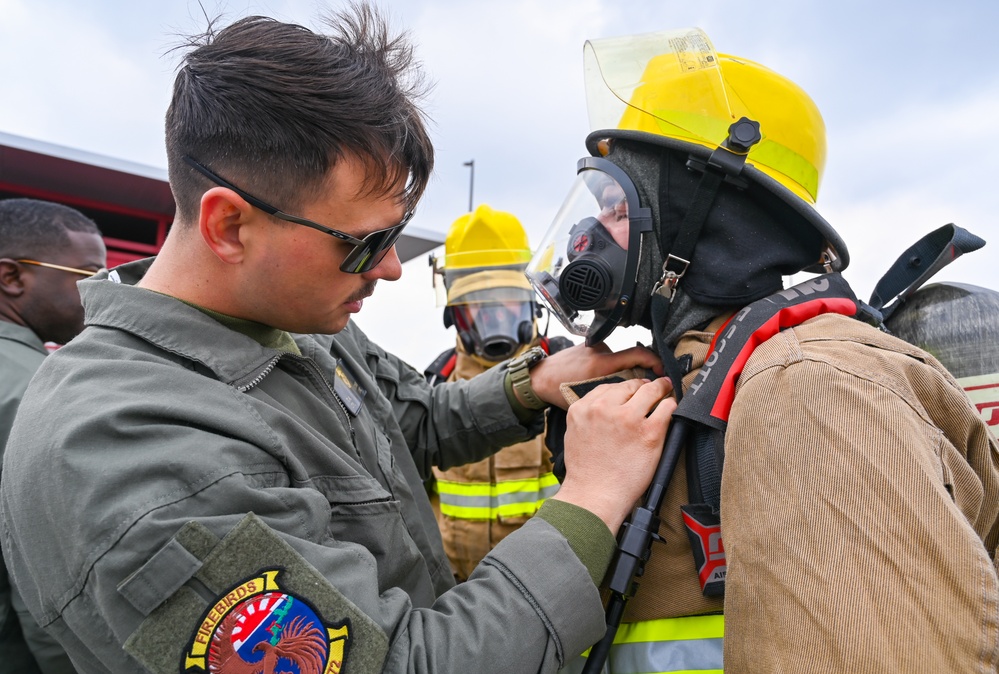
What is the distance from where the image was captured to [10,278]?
295cm

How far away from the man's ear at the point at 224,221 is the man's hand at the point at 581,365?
100cm

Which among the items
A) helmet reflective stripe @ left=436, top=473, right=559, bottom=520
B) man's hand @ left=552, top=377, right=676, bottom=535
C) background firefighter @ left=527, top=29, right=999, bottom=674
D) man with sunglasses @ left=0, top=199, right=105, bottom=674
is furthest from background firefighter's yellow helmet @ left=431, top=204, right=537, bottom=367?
man's hand @ left=552, top=377, right=676, bottom=535

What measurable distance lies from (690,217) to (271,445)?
3.73 feet

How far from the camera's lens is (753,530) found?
1136mm

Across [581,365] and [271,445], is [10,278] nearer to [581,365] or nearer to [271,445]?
[271,445]

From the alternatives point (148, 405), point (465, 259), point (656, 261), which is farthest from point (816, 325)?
point (465, 259)

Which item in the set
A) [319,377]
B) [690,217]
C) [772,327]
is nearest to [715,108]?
[690,217]

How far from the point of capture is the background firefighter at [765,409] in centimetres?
101

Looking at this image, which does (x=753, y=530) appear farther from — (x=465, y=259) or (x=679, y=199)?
(x=465, y=259)

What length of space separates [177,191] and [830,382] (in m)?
1.51

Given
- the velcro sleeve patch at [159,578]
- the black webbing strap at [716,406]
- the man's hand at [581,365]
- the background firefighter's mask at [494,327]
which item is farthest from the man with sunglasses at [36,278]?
the black webbing strap at [716,406]

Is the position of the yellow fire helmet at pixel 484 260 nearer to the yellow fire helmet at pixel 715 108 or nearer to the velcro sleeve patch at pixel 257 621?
the yellow fire helmet at pixel 715 108

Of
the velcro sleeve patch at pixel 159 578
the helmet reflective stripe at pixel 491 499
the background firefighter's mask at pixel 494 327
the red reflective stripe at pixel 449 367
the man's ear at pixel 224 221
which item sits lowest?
the helmet reflective stripe at pixel 491 499

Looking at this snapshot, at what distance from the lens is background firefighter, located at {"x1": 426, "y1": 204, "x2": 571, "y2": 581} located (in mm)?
3746
